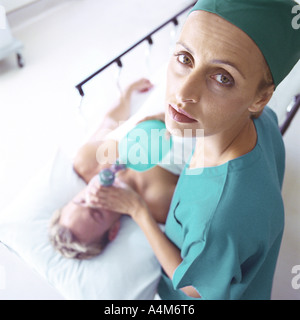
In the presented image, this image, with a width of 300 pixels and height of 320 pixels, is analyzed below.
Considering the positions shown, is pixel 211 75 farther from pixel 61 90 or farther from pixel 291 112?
pixel 291 112

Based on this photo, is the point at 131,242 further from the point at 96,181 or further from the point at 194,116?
the point at 194,116

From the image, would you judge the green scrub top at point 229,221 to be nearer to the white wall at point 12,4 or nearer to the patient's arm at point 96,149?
the patient's arm at point 96,149

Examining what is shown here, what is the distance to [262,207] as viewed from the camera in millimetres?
595

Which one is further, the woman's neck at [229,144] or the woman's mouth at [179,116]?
the woman's neck at [229,144]

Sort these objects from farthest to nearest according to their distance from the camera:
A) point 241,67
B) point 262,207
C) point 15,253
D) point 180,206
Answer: point 15,253, point 180,206, point 262,207, point 241,67

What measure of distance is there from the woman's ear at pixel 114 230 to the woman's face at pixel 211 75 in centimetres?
58

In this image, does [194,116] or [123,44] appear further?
[123,44]

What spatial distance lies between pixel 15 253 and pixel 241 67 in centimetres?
87

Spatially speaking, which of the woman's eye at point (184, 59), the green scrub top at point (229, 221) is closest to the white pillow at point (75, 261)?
the green scrub top at point (229, 221)

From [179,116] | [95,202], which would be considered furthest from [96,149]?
[179,116]

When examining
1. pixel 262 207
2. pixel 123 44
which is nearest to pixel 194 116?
pixel 262 207

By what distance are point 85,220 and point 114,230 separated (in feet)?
0.41

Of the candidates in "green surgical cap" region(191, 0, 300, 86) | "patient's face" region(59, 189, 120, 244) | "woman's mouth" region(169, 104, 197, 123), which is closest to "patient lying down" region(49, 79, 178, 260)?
"patient's face" region(59, 189, 120, 244)

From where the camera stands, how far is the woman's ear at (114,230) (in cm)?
99
